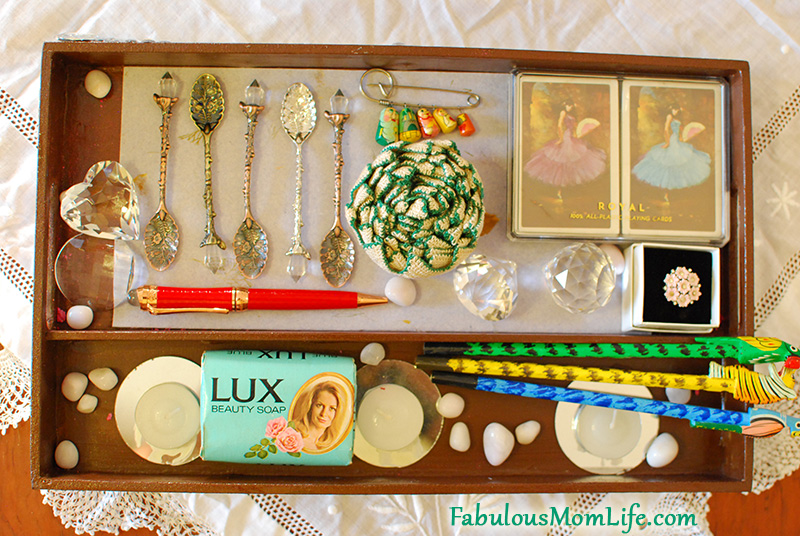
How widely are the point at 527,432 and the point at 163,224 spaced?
610 mm

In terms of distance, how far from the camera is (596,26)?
34.4 inches

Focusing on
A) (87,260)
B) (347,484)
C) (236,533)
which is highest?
(87,260)

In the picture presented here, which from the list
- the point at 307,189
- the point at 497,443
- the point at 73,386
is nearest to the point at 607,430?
the point at 497,443

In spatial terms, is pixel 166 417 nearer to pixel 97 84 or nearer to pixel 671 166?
pixel 97 84

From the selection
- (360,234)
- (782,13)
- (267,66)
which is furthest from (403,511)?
(782,13)

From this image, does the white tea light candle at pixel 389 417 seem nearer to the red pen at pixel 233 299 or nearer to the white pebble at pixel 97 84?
the red pen at pixel 233 299

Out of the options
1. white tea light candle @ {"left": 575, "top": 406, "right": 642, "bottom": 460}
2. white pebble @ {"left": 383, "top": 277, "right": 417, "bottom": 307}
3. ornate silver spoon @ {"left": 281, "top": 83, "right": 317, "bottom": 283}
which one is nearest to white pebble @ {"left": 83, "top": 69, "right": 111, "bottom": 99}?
ornate silver spoon @ {"left": 281, "top": 83, "right": 317, "bottom": 283}

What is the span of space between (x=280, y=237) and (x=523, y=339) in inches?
14.8

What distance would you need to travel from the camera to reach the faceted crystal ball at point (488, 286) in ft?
2.43

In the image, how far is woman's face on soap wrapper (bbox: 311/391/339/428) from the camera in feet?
2.39

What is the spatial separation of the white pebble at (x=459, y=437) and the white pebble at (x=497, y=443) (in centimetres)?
3

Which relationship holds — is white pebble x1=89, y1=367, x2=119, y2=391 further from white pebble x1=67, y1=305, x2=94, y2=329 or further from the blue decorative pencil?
the blue decorative pencil

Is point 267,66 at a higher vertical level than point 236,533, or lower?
higher

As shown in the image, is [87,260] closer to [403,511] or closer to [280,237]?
[280,237]
